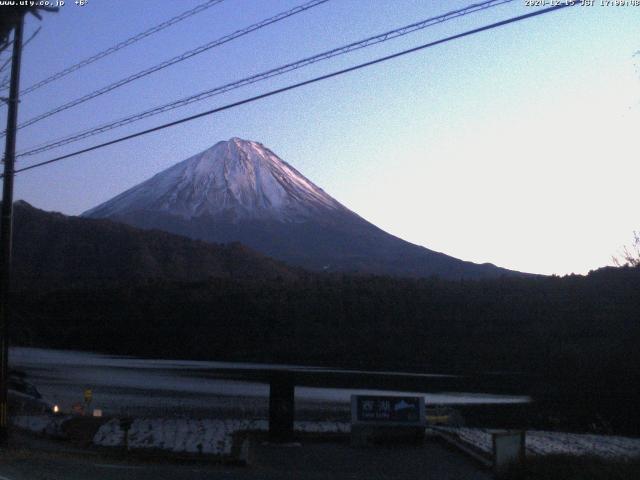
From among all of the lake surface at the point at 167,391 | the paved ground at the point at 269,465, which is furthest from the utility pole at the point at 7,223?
the lake surface at the point at 167,391

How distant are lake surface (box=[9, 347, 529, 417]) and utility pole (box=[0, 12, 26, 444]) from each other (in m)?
7.90

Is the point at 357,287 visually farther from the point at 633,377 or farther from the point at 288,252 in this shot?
the point at 288,252

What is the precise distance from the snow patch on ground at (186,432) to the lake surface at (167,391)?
3798 mm

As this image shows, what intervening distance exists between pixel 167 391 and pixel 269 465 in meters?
18.1

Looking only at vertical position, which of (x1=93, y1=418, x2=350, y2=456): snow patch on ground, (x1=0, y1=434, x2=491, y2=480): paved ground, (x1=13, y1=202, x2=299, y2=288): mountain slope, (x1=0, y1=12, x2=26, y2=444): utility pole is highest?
(x1=13, y1=202, x2=299, y2=288): mountain slope

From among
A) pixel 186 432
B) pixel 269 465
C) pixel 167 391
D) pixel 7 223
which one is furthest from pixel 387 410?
pixel 167 391

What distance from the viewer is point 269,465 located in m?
16.7

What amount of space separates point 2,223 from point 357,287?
50401 mm

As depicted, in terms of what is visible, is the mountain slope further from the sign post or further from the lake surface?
the sign post

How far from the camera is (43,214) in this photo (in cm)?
9744

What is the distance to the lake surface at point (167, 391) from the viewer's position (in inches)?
1116

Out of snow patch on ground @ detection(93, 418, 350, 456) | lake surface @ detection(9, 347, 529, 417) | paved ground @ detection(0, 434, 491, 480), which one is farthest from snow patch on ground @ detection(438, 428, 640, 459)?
lake surface @ detection(9, 347, 529, 417)

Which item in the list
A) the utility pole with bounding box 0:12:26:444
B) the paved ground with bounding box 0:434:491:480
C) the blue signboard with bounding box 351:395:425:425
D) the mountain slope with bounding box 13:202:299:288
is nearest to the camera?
the paved ground with bounding box 0:434:491:480

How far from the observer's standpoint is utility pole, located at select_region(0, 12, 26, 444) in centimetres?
1753
